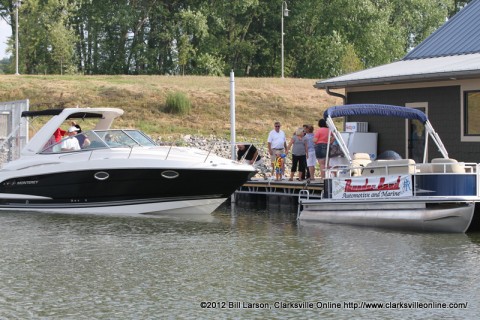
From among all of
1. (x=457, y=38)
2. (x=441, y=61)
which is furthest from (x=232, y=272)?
(x=457, y=38)

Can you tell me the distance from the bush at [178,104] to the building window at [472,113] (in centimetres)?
2645

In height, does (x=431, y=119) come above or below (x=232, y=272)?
above

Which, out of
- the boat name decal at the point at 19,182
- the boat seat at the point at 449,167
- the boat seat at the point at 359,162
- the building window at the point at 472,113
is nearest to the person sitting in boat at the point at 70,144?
the boat name decal at the point at 19,182

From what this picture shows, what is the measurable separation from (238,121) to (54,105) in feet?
31.1

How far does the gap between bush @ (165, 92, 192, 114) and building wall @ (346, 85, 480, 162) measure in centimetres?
2279

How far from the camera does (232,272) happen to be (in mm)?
13602

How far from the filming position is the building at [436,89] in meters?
21.0

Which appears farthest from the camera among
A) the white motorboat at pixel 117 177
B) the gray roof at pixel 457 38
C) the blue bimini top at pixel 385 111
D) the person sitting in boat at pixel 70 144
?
the gray roof at pixel 457 38

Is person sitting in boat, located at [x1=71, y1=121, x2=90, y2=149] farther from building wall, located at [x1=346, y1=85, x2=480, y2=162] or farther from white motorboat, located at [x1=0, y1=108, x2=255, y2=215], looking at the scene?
building wall, located at [x1=346, y1=85, x2=480, y2=162]

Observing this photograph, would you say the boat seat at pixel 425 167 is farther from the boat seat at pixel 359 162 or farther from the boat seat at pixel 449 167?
the boat seat at pixel 359 162

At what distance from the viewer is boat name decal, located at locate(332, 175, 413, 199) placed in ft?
57.7

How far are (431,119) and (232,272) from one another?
33.2ft

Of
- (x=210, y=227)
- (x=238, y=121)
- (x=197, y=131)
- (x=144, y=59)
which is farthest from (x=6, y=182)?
(x=144, y=59)

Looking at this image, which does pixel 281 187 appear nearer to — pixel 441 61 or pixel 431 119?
pixel 431 119
